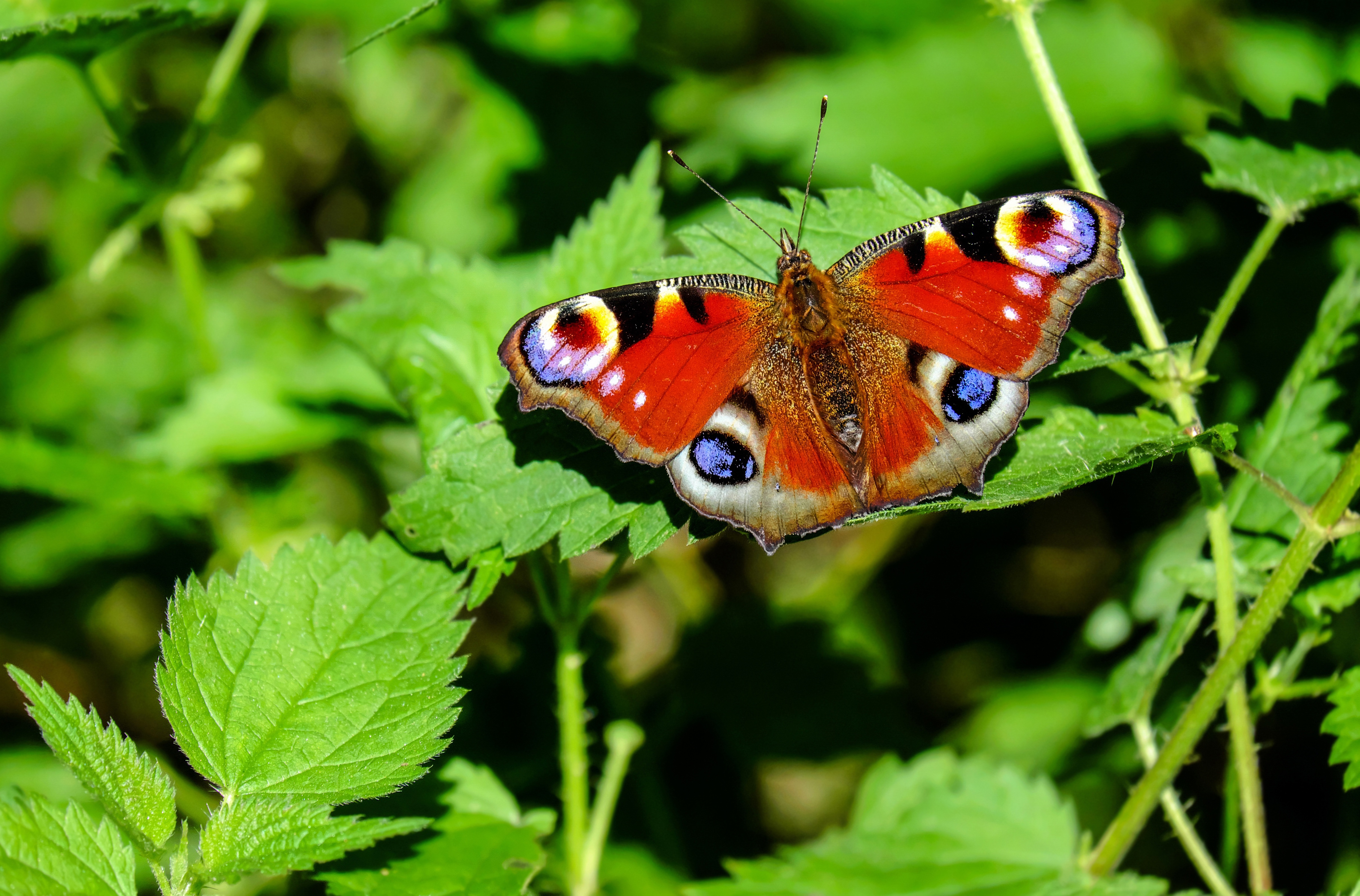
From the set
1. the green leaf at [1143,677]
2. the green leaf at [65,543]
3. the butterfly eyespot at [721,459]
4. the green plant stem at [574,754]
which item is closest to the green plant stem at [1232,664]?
the green leaf at [1143,677]

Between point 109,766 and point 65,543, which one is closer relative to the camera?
point 109,766

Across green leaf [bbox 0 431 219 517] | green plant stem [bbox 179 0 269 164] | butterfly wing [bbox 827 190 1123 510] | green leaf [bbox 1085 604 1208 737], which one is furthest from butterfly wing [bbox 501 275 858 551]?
green leaf [bbox 0 431 219 517]

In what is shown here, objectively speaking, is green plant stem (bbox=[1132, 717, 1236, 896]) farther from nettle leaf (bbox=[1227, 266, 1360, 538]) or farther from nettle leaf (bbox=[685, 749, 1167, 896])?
nettle leaf (bbox=[1227, 266, 1360, 538])

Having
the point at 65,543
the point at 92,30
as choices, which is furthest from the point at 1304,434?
the point at 65,543

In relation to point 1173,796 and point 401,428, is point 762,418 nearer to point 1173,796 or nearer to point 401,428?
point 1173,796

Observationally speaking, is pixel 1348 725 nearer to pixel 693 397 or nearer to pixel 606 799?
pixel 693 397
